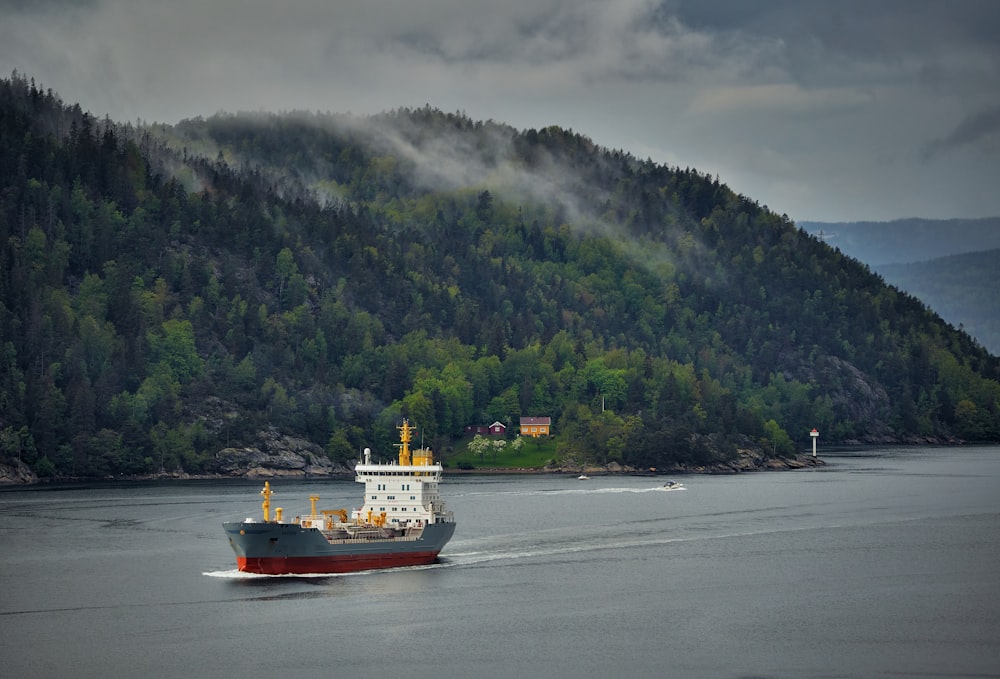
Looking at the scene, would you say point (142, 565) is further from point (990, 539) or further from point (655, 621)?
point (990, 539)

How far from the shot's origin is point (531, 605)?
112 m

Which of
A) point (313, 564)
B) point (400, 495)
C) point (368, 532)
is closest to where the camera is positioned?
point (313, 564)

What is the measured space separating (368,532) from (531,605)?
21344mm

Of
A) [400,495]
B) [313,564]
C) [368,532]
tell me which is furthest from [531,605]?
[400,495]

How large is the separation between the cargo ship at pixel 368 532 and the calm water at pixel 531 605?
2.03 metres

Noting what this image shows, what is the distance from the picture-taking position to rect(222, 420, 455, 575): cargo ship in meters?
122

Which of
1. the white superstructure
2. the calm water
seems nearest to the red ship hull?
the calm water

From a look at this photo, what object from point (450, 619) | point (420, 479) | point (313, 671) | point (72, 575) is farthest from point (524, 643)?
point (72, 575)

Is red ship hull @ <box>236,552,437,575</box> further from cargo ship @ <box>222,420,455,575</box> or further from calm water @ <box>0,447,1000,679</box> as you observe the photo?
calm water @ <box>0,447,1000,679</box>

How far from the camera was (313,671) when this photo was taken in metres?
90.2

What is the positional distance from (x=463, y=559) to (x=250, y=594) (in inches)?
1032

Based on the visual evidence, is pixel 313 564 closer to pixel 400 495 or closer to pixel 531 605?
pixel 400 495

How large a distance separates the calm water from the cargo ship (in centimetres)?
203

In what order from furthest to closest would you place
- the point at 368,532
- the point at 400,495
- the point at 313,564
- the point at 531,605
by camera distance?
1. the point at 400,495
2. the point at 368,532
3. the point at 313,564
4. the point at 531,605
